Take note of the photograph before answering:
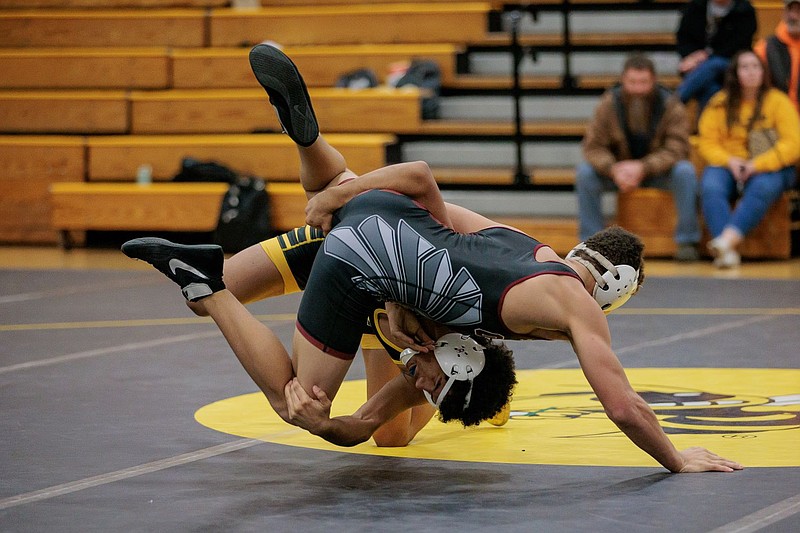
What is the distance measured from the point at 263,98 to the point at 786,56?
361cm

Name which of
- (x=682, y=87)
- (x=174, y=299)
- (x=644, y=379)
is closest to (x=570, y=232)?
(x=682, y=87)

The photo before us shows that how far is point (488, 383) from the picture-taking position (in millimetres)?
3402

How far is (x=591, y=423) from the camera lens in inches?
158

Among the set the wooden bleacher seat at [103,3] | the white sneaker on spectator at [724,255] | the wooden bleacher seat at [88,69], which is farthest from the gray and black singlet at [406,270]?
the wooden bleacher seat at [103,3]

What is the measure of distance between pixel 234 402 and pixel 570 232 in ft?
14.6

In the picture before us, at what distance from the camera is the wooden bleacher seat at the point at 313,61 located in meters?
9.85

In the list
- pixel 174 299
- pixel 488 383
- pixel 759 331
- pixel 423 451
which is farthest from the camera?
pixel 174 299

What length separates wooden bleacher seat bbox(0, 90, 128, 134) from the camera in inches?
397

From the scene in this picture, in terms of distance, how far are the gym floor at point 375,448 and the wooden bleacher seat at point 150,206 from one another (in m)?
2.89

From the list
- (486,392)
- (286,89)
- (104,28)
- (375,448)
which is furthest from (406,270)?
(104,28)

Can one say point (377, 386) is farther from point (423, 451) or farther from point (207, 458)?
point (207, 458)

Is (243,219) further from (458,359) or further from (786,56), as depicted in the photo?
(458,359)

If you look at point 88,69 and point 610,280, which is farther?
point 88,69

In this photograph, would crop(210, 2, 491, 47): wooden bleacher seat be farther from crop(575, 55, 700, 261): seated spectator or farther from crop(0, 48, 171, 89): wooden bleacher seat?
crop(575, 55, 700, 261): seated spectator
